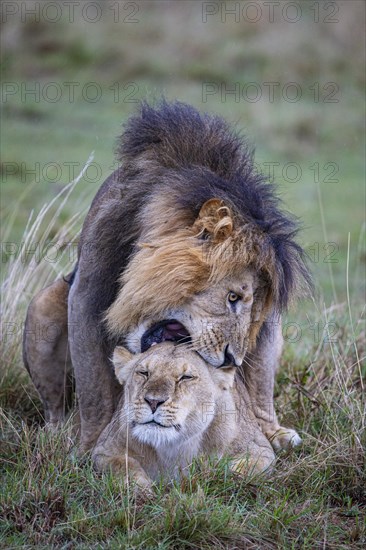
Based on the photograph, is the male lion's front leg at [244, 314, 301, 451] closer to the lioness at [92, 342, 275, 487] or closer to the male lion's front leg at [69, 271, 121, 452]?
the lioness at [92, 342, 275, 487]

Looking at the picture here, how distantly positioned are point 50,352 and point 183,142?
4.85 feet

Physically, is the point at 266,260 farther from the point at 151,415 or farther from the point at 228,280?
the point at 151,415

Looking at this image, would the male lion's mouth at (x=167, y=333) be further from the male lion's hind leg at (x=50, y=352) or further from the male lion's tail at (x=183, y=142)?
the male lion's hind leg at (x=50, y=352)

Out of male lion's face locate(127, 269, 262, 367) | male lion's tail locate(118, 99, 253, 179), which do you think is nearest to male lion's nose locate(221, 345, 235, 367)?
male lion's face locate(127, 269, 262, 367)

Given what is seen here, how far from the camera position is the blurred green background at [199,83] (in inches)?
482

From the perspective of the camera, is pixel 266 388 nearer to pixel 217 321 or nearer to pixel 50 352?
pixel 217 321

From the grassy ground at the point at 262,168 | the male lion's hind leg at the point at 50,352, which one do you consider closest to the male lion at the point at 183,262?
the male lion's hind leg at the point at 50,352

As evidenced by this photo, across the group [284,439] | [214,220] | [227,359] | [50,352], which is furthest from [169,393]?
[50,352]

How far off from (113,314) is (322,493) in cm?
126

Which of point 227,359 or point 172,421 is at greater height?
point 227,359

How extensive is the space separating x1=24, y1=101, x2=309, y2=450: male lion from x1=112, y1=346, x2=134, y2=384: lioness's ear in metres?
0.08

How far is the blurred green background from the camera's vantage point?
12234 mm

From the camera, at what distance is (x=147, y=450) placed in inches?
184

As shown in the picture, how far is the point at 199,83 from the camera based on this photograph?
15.7 m
